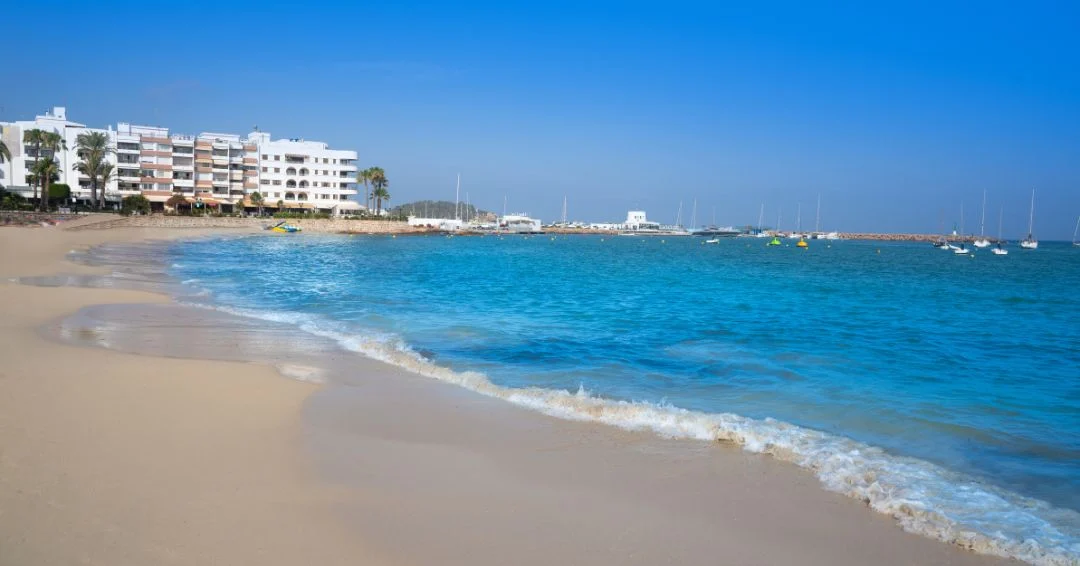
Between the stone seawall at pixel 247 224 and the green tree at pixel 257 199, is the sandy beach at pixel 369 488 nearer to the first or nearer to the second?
the stone seawall at pixel 247 224

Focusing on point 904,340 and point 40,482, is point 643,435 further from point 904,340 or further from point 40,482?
point 904,340

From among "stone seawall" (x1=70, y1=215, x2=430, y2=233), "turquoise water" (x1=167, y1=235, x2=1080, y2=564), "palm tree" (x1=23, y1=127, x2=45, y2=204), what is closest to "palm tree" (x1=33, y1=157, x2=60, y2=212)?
"palm tree" (x1=23, y1=127, x2=45, y2=204)

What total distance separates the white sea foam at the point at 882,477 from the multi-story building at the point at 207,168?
98672 millimetres

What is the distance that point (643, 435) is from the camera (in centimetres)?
849

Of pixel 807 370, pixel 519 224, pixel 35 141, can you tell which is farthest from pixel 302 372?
pixel 519 224

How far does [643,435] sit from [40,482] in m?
6.11

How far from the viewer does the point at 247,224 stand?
316 feet

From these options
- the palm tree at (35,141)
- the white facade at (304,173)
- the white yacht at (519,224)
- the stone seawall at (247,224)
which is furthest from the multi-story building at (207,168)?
the white yacht at (519,224)

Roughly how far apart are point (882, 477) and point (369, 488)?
205 inches

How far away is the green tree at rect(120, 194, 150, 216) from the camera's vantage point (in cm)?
8556

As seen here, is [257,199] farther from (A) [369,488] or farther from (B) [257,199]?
(A) [369,488]

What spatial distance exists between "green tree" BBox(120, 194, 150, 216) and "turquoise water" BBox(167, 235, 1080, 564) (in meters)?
63.8

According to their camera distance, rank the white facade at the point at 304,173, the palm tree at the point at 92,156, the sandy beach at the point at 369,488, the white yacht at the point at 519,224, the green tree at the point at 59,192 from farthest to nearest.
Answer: the white yacht at the point at 519,224 → the white facade at the point at 304,173 → the palm tree at the point at 92,156 → the green tree at the point at 59,192 → the sandy beach at the point at 369,488

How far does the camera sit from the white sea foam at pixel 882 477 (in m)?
5.81
